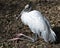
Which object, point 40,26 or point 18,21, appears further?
point 18,21

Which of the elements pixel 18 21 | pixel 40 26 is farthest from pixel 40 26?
pixel 18 21

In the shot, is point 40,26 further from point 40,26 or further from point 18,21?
point 18,21

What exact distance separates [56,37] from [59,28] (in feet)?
1.40

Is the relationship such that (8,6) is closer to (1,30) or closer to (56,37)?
(1,30)

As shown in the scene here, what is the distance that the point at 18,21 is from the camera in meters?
5.81

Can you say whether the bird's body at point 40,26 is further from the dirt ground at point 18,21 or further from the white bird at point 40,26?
the dirt ground at point 18,21

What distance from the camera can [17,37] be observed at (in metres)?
5.19

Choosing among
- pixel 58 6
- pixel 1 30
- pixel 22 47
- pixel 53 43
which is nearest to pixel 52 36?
pixel 53 43

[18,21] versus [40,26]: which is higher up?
[18,21]

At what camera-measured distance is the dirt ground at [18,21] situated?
507 centimetres

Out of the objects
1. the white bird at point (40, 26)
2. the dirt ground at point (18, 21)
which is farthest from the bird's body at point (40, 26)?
the dirt ground at point (18, 21)

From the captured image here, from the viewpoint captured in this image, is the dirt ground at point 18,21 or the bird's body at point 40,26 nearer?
the bird's body at point 40,26

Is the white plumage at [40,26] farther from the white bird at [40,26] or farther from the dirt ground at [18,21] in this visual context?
the dirt ground at [18,21]

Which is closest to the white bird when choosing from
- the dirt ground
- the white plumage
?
the white plumage
